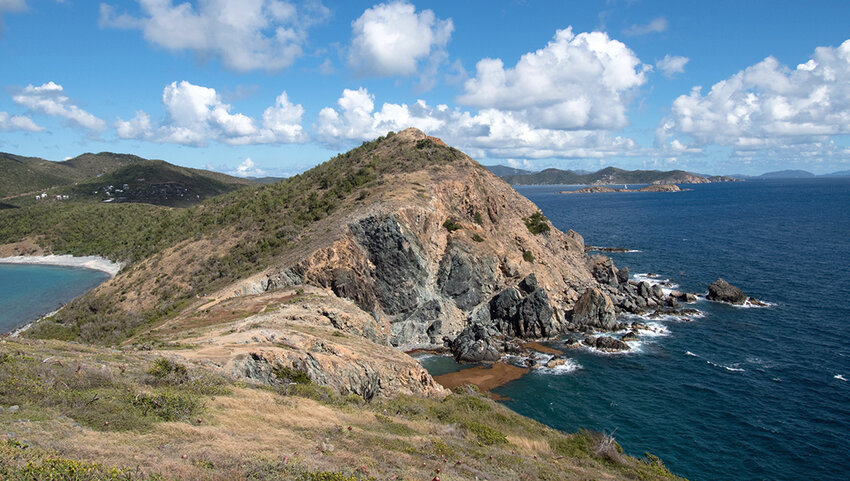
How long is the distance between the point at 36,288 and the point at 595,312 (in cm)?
8487

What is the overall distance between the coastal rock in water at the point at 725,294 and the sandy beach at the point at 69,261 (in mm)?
98790

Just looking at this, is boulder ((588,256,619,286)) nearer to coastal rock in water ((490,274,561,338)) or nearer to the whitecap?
coastal rock in water ((490,274,561,338))

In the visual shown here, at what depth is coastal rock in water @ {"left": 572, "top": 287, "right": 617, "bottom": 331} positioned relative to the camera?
53.7 metres

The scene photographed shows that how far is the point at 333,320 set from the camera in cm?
3806

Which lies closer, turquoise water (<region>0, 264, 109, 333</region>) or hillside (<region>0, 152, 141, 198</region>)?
turquoise water (<region>0, 264, 109, 333</region>)

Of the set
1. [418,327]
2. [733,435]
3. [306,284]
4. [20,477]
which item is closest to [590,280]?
[418,327]

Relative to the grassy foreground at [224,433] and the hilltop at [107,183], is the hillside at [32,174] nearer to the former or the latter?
the hilltop at [107,183]

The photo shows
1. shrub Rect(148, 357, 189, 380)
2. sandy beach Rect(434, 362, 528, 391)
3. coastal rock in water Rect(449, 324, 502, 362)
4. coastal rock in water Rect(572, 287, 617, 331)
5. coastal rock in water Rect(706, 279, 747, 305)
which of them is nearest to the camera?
shrub Rect(148, 357, 189, 380)

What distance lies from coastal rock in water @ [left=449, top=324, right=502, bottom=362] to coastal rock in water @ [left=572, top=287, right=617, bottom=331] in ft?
39.0

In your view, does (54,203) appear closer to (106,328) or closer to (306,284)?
(106,328)

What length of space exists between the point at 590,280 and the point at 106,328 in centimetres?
6035

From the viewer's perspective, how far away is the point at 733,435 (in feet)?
104

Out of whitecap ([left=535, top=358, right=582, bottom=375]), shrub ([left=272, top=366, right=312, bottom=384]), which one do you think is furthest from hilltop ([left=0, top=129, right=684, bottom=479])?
whitecap ([left=535, top=358, right=582, bottom=375])

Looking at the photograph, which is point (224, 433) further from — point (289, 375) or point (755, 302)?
point (755, 302)
